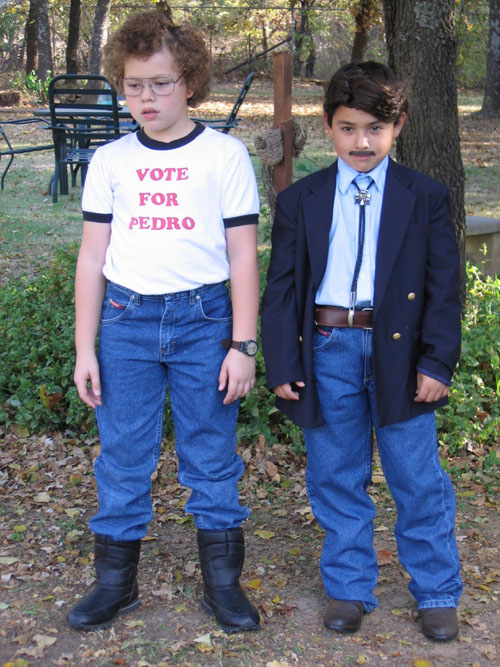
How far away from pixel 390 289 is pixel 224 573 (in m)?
1.06

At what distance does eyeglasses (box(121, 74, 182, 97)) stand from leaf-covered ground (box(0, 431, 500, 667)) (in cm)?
166

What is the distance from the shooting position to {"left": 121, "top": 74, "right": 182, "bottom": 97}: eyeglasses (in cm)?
236

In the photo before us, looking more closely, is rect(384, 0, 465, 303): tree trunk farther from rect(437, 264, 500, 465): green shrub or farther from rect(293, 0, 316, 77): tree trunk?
rect(293, 0, 316, 77): tree trunk

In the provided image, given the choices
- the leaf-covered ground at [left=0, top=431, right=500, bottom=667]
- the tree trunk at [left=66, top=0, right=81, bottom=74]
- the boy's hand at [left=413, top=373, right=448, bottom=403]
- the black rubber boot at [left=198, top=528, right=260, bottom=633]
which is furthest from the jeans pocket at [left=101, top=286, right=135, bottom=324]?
the tree trunk at [left=66, top=0, right=81, bottom=74]

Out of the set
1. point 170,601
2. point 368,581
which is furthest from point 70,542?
point 368,581

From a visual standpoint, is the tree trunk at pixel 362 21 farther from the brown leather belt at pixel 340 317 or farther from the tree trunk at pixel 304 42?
the brown leather belt at pixel 340 317

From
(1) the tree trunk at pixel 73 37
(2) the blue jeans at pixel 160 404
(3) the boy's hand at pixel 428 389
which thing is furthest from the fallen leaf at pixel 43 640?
(1) the tree trunk at pixel 73 37

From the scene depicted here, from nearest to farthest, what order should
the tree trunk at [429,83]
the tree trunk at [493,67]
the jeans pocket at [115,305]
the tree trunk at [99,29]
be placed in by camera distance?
the jeans pocket at [115,305]
the tree trunk at [429,83]
the tree trunk at [493,67]
the tree trunk at [99,29]

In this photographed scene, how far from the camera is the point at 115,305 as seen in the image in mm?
2480

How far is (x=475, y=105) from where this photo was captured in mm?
18516

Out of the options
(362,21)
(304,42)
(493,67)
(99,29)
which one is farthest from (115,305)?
(304,42)

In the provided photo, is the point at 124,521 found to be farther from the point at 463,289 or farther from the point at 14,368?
the point at 463,289

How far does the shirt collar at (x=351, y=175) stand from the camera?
242 centimetres

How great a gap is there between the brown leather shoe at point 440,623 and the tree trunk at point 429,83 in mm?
2264
